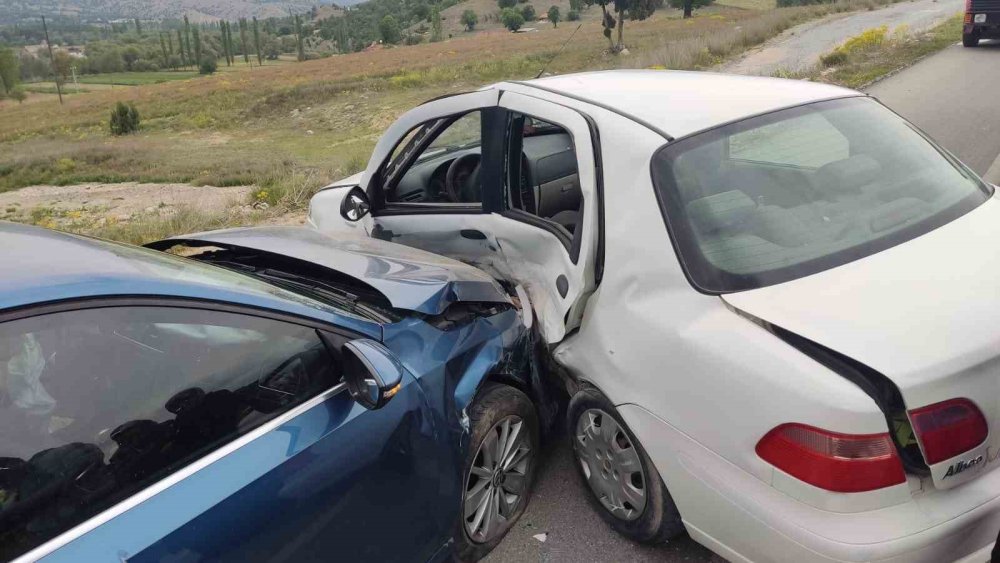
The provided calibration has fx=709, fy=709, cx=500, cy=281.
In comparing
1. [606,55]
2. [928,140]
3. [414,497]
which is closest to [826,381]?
[414,497]

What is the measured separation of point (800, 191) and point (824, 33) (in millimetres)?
29600

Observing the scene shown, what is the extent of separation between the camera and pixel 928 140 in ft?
10.3

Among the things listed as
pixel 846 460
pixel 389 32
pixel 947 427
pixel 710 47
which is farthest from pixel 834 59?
pixel 389 32

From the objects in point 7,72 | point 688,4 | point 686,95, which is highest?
point 688,4

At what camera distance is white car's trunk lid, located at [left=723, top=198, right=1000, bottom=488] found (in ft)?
6.31

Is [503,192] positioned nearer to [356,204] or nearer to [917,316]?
[356,204]

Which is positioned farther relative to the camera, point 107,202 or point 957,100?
point 107,202

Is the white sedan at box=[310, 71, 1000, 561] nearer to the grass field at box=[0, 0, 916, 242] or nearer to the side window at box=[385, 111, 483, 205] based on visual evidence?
the side window at box=[385, 111, 483, 205]

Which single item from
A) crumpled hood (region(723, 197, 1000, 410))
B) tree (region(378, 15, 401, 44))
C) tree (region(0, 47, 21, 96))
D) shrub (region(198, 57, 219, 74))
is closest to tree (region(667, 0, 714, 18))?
tree (region(378, 15, 401, 44))

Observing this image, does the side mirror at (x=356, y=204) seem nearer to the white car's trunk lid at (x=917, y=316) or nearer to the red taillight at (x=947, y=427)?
the white car's trunk lid at (x=917, y=316)

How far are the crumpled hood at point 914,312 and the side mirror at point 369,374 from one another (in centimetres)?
108

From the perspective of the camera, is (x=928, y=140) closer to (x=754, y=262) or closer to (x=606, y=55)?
(x=754, y=262)

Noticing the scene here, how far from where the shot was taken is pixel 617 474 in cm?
273

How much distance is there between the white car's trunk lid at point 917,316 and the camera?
1923 mm
